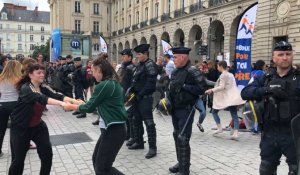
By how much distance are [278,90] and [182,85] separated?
1.85 m

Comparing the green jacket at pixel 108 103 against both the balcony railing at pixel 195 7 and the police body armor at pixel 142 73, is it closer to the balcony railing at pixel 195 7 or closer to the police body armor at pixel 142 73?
the police body armor at pixel 142 73

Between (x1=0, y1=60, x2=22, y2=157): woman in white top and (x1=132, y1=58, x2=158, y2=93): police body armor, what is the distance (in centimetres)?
210

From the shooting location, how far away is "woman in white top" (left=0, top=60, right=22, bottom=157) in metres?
5.73

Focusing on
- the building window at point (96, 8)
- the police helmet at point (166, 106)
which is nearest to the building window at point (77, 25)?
the building window at point (96, 8)

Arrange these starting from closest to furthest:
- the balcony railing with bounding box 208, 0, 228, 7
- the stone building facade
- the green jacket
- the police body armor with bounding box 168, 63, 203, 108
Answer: the green jacket
the police body armor with bounding box 168, 63, 203, 108
the stone building facade
the balcony railing with bounding box 208, 0, 228, 7

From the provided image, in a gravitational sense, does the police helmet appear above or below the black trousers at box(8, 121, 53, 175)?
above

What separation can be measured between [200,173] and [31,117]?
2.77 m

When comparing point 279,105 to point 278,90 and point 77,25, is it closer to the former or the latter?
point 278,90

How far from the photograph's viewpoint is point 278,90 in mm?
3424

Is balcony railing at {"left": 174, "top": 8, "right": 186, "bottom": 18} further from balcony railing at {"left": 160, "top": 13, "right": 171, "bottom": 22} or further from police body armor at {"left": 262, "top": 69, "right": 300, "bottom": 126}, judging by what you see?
police body armor at {"left": 262, "top": 69, "right": 300, "bottom": 126}

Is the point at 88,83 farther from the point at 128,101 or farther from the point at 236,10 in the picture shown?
the point at 236,10

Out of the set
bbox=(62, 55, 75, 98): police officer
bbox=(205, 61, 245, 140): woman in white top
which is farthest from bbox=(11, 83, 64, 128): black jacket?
bbox=(62, 55, 75, 98): police officer

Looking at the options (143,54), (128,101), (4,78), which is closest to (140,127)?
(128,101)

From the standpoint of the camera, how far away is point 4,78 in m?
5.73
